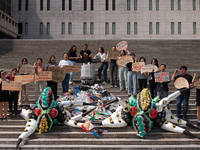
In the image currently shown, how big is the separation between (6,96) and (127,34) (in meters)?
26.5

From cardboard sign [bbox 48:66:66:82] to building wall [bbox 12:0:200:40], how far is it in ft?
79.2

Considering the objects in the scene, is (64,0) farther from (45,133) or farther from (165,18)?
(45,133)

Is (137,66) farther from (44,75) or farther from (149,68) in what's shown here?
(44,75)

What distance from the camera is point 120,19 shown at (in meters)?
31.6

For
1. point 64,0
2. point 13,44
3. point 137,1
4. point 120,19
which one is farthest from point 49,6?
point 13,44

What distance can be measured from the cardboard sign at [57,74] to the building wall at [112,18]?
79.2 ft

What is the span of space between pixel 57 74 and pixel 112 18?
25337mm

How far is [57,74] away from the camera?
776cm

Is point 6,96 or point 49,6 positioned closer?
point 6,96

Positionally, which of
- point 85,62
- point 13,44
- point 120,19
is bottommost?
point 85,62

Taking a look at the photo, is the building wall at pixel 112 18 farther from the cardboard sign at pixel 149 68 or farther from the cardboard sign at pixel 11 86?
the cardboard sign at pixel 11 86

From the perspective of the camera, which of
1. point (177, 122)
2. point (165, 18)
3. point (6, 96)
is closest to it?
point (177, 122)

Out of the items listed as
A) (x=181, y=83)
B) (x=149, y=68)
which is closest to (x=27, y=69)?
(x=149, y=68)

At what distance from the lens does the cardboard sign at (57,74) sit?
25.3 feet
